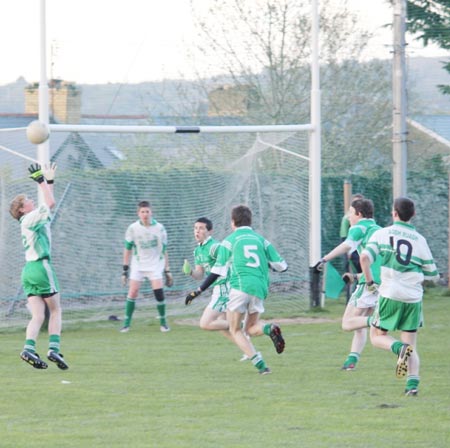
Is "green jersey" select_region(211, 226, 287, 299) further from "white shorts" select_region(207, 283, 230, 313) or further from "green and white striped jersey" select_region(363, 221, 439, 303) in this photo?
"green and white striped jersey" select_region(363, 221, 439, 303)

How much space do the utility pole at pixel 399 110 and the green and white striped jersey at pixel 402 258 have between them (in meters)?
8.42

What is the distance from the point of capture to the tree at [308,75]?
23781mm

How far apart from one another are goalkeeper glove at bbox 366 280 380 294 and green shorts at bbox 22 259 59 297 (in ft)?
10.3

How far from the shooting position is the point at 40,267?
11.5 metres

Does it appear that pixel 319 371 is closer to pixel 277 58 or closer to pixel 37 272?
pixel 37 272

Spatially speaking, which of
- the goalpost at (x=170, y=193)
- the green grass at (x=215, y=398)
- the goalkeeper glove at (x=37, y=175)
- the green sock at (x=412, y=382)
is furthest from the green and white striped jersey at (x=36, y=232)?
the green sock at (x=412, y=382)

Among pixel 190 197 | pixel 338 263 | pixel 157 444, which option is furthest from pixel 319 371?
pixel 338 263

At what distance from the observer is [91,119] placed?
82.8 feet

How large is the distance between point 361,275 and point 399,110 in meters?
7.17

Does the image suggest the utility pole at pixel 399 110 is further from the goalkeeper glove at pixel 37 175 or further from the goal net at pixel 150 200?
the goalkeeper glove at pixel 37 175

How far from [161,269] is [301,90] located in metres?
9.33

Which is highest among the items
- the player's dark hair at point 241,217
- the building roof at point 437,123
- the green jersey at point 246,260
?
the building roof at point 437,123

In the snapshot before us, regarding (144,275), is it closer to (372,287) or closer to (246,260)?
(246,260)

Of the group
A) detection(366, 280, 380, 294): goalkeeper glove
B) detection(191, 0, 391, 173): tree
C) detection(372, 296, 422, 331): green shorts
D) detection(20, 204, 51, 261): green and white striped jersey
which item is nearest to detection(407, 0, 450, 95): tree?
detection(191, 0, 391, 173): tree
